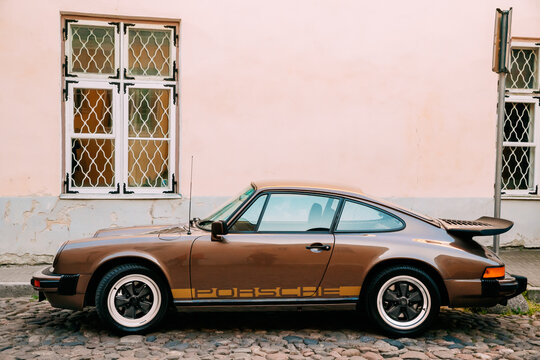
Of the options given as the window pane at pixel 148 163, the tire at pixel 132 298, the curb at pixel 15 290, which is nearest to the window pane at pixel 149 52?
the window pane at pixel 148 163

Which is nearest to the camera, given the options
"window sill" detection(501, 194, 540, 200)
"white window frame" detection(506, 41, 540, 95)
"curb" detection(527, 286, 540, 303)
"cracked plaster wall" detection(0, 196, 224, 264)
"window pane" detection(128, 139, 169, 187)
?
"curb" detection(527, 286, 540, 303)

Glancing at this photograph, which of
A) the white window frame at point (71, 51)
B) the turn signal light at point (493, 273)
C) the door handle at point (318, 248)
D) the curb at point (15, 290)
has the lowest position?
the curb at point (15, 290)

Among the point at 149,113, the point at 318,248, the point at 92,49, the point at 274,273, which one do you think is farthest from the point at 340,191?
the point at 92,49

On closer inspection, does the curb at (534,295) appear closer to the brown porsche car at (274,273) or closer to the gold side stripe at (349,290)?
the brown porsche car at (274,273)

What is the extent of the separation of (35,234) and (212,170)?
8.68ft

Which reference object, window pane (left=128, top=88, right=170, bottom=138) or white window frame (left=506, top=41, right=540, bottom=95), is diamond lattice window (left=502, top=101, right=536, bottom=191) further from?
window pane (left=128, top=88, right=170, bottom=138)

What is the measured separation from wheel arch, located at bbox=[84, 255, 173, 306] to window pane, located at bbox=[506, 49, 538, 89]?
6.82 meters

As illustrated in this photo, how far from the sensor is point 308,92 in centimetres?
857

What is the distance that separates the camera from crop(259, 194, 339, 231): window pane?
16.9 ft

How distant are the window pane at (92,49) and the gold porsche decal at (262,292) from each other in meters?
4.53

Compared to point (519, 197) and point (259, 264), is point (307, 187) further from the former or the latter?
point (519, 197)

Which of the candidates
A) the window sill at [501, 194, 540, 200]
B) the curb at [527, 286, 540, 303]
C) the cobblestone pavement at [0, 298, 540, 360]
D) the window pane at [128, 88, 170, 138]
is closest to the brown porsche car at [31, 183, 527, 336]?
the cobblestone pavement at [0, 298, 540, 360]

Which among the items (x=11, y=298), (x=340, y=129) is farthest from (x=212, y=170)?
(x=11, y=298)

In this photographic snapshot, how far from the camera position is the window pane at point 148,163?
845 centimetres
